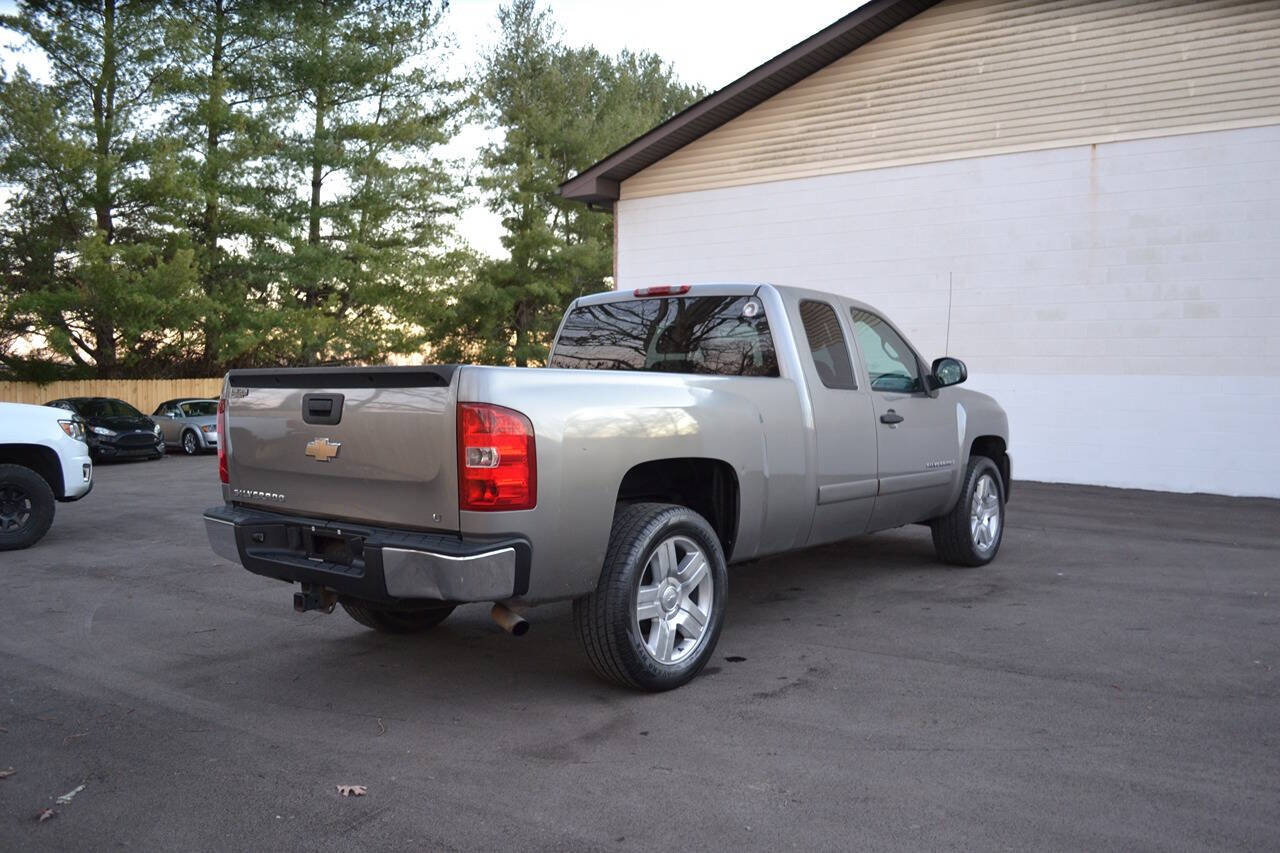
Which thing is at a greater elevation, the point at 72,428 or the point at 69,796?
the point at 72,428

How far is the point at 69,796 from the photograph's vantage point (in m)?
3.64

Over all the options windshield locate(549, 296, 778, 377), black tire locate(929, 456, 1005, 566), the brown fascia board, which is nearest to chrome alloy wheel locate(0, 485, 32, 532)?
windshield locate(549, 296, 778, 377)

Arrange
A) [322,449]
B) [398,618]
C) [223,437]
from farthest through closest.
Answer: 1. [398,618]
2. [223,437]
3. [322,449]

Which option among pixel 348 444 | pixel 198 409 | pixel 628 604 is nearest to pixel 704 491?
pixel 628 604

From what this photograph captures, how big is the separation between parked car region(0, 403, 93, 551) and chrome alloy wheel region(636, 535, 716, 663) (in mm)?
7283

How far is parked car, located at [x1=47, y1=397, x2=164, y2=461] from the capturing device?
20391 mm

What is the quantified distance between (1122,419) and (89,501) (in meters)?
13.9

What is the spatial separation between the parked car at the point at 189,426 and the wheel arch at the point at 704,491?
1989 centimetres

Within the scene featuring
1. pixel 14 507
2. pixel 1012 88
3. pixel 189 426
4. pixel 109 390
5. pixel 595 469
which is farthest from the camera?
pixel 109 390

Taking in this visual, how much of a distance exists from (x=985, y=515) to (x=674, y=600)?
13.0 feet

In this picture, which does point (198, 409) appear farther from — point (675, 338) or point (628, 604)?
point (628, 604)

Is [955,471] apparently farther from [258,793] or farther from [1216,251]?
[1216,251]

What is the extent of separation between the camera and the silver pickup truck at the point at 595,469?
13.3ft

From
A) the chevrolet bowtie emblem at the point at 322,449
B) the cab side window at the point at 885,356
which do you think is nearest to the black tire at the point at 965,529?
the cab side window at the point at 885,356
